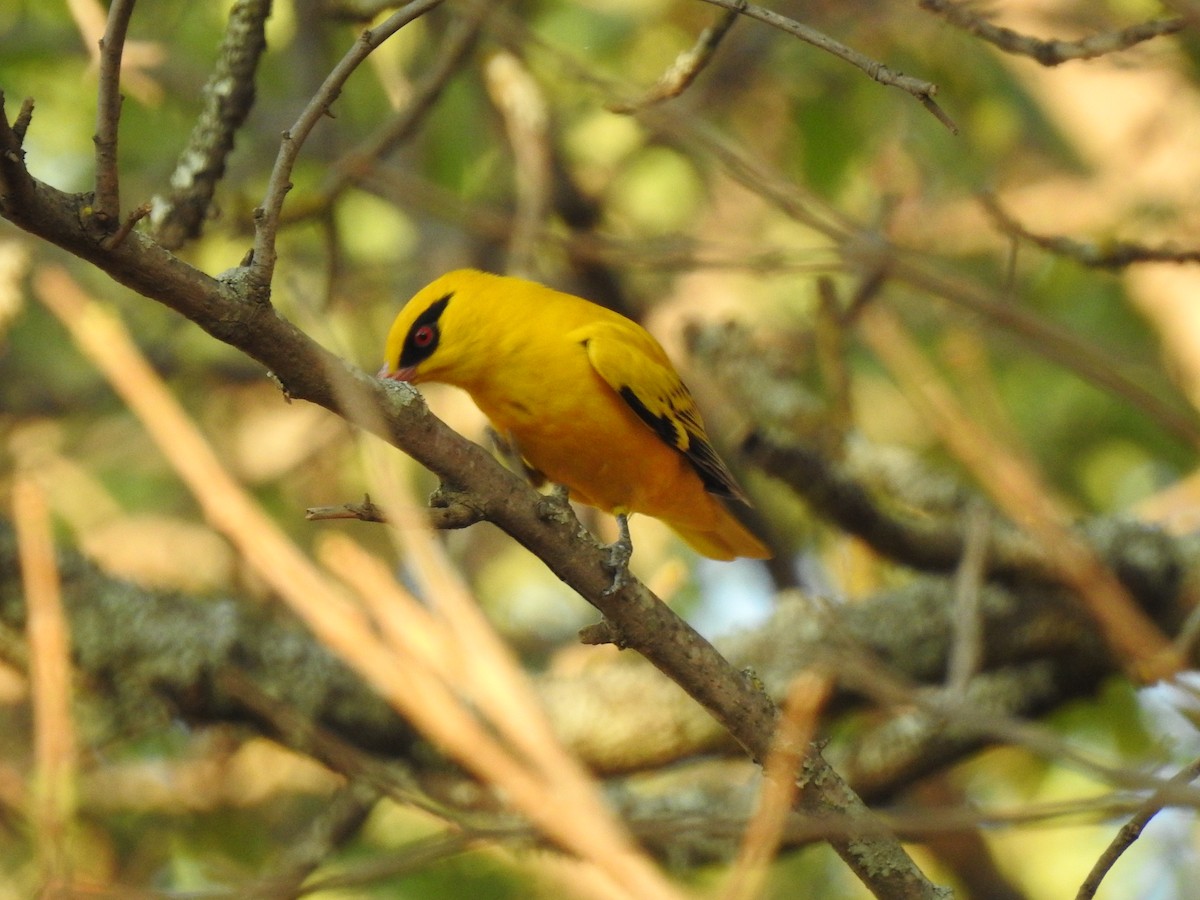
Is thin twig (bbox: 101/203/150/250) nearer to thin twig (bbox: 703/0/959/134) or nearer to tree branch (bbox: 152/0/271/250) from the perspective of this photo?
thin twig (bbox: 703/0/959/134)

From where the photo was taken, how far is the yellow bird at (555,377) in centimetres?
460

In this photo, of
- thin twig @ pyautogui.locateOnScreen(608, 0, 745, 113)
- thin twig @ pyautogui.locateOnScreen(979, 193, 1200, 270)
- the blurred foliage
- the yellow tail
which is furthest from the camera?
the blurred foliage

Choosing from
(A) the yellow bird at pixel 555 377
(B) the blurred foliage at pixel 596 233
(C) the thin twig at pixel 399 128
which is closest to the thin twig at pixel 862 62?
(A) the yellow bird at pixel 555 377

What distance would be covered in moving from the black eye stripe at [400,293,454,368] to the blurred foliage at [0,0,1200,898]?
1278 mm

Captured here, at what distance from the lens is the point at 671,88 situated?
3486 mm

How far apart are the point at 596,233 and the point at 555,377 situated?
6.59 ft

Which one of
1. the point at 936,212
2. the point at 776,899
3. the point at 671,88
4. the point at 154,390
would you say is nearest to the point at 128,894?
the point at 154,390

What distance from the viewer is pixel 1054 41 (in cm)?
341

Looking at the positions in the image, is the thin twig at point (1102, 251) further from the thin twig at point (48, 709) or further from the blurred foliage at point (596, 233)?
the thin twig at point (48, 709)

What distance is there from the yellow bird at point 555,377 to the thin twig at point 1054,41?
5.25ft

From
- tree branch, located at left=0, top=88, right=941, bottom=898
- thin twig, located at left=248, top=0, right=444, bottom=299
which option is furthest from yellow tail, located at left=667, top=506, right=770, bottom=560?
thin twig, located at left=248, top=0, right=444, bottom=299

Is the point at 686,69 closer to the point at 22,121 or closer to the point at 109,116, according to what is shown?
the point at 109,116

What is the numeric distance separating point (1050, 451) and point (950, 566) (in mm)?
2009

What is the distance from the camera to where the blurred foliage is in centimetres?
631
